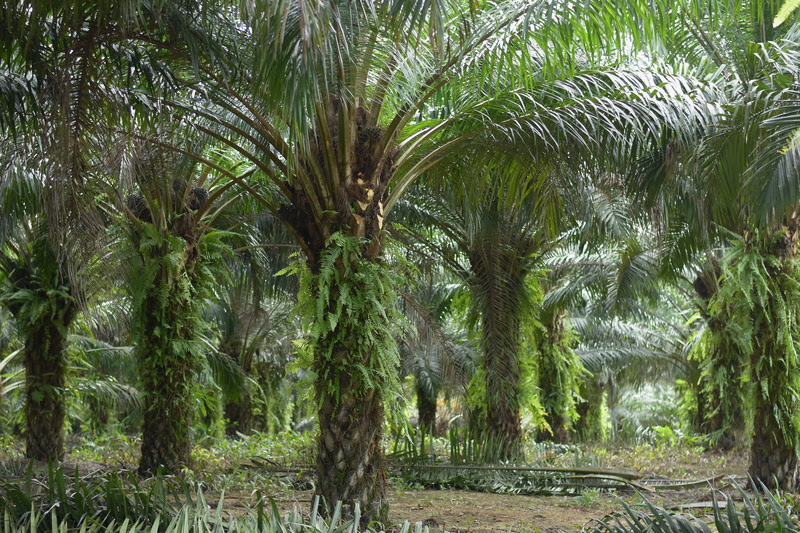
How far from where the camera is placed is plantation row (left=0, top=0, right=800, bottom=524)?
5.98m

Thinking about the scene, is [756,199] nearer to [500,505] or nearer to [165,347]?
[500,505]

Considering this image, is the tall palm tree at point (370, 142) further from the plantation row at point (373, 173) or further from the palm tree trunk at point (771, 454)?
the palm tree trunk at point (771, 454)

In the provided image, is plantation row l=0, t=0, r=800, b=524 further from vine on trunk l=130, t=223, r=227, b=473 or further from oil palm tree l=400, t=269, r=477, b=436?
oil palm tree l=400, t=269, r=477, b=436

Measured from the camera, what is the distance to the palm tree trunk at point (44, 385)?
36.2ft

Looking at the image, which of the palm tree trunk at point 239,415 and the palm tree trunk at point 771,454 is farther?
the palm tree trunk at point 239,415

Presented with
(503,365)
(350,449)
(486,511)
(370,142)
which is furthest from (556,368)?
(370,142)

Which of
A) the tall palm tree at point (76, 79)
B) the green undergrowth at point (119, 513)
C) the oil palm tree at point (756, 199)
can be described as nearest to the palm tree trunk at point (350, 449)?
the green undergrowth at point (119, 513)

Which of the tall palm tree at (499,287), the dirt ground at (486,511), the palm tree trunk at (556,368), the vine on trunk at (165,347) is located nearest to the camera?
the dirt ground at (486,511)

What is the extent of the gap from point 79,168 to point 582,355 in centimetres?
1657

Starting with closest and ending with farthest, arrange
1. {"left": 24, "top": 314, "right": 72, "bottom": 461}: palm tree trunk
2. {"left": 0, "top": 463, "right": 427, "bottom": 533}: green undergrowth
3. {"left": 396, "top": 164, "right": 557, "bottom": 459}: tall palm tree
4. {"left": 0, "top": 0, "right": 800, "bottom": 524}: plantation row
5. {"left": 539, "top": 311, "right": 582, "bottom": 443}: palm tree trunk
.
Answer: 1. {"left": 0, "top": 463, "right": 427, "bottom": 533}: green undergrowth
2. {"left": 0, "top": 0, "right": 800, "bottom": 524}: plantation row
3. {"left": 396, "top": 164, "right": 557, "bottom": 459}: tall palm tree
4. {"left": 24, "top": 314, "right": 72, "bottom": 461}: palm tree trunk
5. {"left": 539, "top": 311, "right": 582, "bottom": 443}: palm tree trunk

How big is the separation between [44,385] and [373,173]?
689cm

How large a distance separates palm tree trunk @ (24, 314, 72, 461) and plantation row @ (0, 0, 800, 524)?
0.10ft

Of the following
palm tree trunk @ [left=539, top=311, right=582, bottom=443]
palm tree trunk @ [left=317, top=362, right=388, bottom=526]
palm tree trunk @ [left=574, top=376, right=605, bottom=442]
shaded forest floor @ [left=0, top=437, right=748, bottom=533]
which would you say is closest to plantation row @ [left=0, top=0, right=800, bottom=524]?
palm tree trunk @ [left=317, top=362, right=388, bottom=526]

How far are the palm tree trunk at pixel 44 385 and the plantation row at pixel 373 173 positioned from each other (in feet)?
0.10
